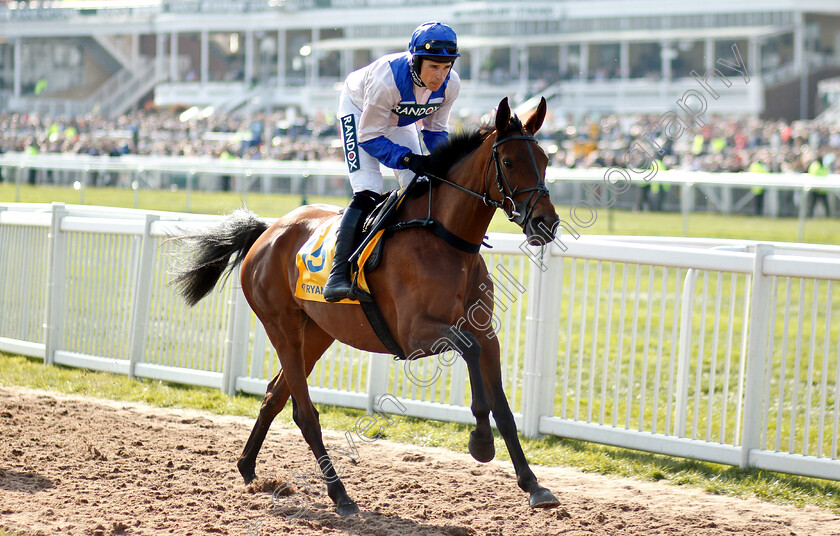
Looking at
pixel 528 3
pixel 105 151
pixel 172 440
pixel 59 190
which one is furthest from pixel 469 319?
pixel 528 3

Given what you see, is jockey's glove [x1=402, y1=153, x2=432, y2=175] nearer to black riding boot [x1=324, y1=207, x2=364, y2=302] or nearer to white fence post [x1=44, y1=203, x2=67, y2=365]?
black riding boot [x1=324, y1=207, x2=364, y2=302]

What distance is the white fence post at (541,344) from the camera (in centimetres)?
562

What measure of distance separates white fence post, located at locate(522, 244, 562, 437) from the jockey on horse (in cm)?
138

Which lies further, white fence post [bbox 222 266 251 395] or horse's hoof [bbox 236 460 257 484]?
white fence post [bbox 222 266 251 395]

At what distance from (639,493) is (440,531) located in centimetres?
123

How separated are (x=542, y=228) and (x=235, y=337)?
3712 millimetres

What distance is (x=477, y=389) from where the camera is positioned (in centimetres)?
382

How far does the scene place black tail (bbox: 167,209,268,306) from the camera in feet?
18.1

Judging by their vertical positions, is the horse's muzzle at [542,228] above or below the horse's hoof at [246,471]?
above

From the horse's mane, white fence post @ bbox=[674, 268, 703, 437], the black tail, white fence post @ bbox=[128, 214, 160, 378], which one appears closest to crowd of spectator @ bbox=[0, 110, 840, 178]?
white fence post @ bbox=[128, 214, 160, 378]

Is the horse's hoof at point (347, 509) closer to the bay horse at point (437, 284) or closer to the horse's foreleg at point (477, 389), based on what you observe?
the bay horse at point (437, 284)

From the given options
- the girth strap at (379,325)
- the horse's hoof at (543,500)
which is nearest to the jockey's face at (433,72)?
the girth strap at (379,325)

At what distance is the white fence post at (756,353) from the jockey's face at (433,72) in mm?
1988

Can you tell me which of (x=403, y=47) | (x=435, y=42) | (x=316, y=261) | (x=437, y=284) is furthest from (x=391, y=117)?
(x=403, y=47)
